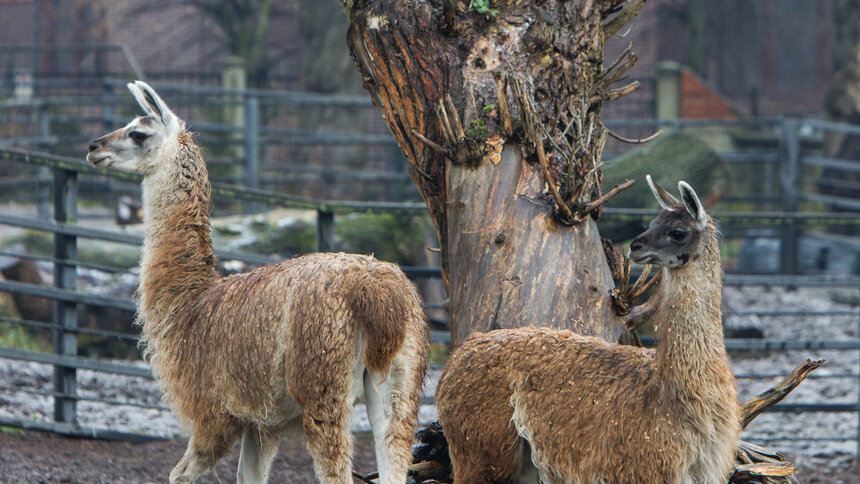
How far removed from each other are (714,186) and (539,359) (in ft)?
26.6

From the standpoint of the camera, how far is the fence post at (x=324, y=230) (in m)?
6.64

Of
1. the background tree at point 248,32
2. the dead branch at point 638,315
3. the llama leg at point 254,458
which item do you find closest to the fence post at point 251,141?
the background tree at point 248,32

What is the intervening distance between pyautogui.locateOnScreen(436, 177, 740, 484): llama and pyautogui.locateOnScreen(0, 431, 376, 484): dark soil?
178 centimetres

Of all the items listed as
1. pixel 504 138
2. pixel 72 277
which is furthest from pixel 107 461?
pixel 504 138

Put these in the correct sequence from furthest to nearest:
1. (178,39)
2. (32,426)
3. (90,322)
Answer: (178,39) → (90,322) → (32,426)

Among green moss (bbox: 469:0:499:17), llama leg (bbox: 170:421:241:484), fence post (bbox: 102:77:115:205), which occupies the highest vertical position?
fence post (bbox: 102:77:115:205)

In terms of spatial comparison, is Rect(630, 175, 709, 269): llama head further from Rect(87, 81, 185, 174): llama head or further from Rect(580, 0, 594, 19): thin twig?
Rect(87, 81, 185, 174): llama head

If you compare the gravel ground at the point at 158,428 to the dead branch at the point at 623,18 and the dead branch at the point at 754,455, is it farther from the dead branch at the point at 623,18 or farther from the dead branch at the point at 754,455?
the dead branch at the point at 623,18

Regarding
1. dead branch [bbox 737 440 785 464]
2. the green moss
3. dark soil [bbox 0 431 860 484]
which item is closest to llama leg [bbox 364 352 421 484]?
dark soil [bbox 0 431 860 484]

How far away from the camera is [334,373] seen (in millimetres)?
4031

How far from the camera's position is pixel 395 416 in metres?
4.14

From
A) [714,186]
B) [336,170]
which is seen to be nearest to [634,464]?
[714,186]

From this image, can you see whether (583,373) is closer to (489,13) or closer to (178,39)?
(489,13)

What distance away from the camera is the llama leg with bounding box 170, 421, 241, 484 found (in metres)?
4.35
